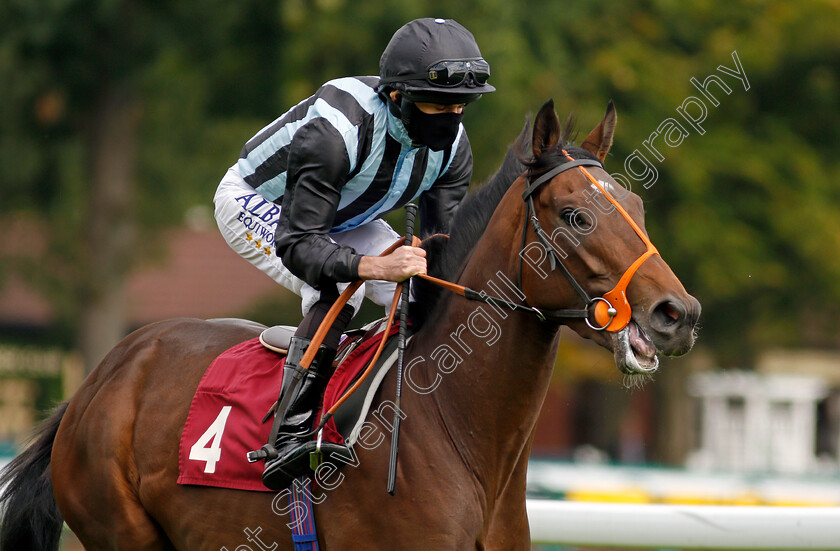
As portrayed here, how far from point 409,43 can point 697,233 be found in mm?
11590

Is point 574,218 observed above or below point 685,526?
above

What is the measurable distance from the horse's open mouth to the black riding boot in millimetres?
1011

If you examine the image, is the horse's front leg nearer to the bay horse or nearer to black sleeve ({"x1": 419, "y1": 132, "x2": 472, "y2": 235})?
the bay horse

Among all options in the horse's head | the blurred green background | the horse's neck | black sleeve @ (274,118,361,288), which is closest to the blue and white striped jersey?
black sleeve @ (274,118,361,288)

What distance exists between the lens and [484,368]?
3.64 meters

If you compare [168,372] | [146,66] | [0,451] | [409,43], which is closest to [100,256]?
[146,66]

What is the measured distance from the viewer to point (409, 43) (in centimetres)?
375

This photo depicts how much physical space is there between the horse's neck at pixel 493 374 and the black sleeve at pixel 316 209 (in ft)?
1.49

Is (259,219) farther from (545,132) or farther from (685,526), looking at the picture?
(685,526)

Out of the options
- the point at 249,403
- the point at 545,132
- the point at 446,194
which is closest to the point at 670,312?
the point at 545,132

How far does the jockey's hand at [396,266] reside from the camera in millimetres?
3551

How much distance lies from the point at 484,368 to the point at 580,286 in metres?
0.47

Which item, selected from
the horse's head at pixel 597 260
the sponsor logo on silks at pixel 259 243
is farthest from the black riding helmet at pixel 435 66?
the sponsor logo on silks at pixel 259 243

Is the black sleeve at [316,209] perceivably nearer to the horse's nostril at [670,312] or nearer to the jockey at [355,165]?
the jockey at [355,165]
